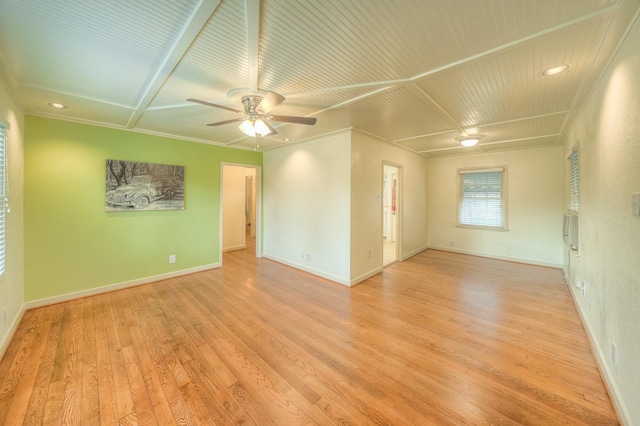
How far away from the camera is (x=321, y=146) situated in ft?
13.8

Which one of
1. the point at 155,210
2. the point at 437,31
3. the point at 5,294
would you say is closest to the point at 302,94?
the point at 437,31

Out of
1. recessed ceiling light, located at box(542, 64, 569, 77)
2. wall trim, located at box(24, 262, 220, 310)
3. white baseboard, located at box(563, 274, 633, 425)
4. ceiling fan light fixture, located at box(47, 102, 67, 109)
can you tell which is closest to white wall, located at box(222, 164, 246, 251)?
wall trim, located at box(24, 262, 220, 310)

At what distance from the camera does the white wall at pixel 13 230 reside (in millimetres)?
2281

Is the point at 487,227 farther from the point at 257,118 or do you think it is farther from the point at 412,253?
the point at 257,118

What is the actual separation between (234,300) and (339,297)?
1451 millimetres

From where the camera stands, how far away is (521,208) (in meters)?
5.20

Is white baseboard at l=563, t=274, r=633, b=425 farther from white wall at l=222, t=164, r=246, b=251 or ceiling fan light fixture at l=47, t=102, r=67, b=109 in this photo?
white wall at l=222, t=164, r=246, b=251

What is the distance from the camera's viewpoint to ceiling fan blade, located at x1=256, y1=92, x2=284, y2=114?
6.61 ft

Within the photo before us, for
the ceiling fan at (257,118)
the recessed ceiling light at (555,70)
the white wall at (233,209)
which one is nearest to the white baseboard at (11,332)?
the ceiling fan at (257,118)

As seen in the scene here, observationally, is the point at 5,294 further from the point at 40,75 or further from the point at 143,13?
the point at 143,13

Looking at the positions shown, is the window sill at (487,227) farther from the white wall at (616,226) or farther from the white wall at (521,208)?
the white wall at (616,226)

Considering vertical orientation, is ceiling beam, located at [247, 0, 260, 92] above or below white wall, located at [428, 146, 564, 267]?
above

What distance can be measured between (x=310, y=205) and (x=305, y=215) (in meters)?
0.23

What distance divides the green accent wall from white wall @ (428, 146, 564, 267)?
18.7 ft
